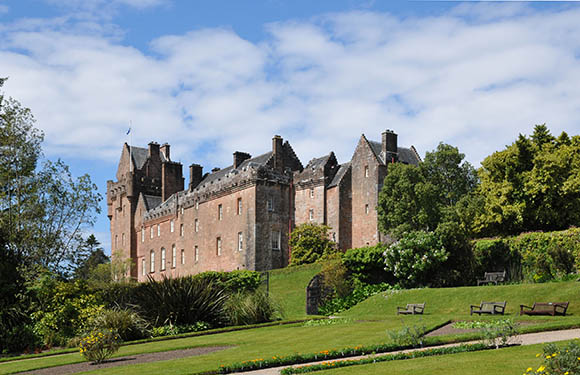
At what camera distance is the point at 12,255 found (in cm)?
2748

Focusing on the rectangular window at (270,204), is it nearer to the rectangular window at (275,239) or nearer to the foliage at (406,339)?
the rectangular window at (275,239)

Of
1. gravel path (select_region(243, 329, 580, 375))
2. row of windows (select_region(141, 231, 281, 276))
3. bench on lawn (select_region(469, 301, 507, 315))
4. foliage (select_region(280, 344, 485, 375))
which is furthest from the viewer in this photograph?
row of windows (select_region(141, 231, 281, 276))

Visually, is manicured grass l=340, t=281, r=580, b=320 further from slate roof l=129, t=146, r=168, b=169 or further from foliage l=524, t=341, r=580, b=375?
slate roof l=129, t=146, r=168, b=169

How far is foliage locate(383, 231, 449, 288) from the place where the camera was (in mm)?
32250

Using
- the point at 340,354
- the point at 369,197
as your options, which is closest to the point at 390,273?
the point at 369,197

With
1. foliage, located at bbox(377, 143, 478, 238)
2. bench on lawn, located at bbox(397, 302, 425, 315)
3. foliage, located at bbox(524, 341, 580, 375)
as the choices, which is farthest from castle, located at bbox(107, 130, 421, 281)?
foliage, located at bbox(524, 341, 580, 375)

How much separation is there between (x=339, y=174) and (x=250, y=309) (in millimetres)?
27223

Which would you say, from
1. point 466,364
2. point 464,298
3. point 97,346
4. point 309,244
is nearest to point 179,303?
point 97,346

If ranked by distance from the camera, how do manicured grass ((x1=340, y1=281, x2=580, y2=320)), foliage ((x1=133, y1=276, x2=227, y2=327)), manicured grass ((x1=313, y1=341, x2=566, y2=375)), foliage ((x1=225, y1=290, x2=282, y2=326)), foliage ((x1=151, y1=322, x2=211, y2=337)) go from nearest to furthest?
manicured grass ((x1=313, y1=341, x2=566, y2=375))
foliage ((x1=151, y1=322, x2=211, y2=337))
manicured grass ((x1=340, y1=281, x2=580, y2=320))
foliage ((x1=133, y1=276, x2=227, y2=327))
foliage ((x1=225, y1=290, x2=282, y2=326))

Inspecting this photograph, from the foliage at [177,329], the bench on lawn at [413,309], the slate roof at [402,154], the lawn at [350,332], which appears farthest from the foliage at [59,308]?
the slate roof at [402,154]

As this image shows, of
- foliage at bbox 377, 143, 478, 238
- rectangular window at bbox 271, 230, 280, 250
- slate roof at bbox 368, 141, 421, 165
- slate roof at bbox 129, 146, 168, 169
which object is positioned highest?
slate roof at bbox 129, 146, 168, 169

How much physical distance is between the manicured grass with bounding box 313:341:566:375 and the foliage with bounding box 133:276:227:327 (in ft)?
41.2

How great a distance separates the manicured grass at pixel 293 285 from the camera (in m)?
33.7

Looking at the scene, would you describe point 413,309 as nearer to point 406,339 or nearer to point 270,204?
point 406,339
